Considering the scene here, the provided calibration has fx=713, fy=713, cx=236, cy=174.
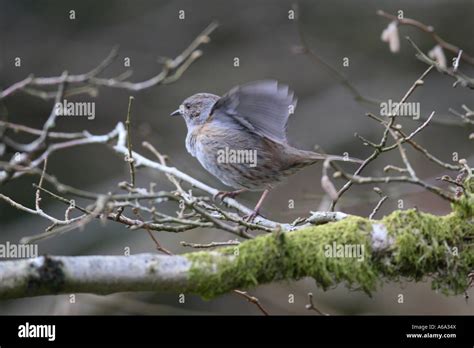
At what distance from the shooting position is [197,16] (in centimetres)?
1266

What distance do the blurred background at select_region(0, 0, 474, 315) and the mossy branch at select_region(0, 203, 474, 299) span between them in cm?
520

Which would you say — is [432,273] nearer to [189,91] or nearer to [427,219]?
[427,219]

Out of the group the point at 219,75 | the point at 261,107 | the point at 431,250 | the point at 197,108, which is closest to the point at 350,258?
the point at 431,250

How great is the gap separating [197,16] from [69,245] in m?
4.99

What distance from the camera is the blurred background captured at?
9.85 meters

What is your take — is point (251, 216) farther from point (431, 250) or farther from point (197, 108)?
point (431, 250)

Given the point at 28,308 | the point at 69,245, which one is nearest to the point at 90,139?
the point at 28,308

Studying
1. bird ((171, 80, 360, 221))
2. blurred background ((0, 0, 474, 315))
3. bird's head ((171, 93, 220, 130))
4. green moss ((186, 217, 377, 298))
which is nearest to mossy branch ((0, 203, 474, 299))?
green moss ((186, 217, 377, 298))

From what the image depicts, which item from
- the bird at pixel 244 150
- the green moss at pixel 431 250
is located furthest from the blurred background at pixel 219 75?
the green moss at pixel 431 250

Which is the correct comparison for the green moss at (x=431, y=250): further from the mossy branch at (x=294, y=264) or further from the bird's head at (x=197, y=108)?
the bird's head at (x=197, y=108)

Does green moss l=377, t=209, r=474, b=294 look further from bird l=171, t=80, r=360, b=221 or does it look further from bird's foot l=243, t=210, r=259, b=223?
bird l=171, t=80, r=360, b=221

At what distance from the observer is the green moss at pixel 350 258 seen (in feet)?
10.4

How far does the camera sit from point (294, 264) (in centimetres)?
329
